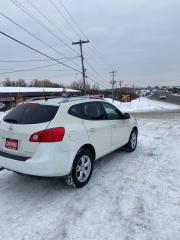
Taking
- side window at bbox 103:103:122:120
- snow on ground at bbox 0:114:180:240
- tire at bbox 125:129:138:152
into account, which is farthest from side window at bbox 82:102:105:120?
tire at bbox 125:129:138:152

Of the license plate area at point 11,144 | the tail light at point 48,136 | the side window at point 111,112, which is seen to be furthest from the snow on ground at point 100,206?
the side window at point 111,112

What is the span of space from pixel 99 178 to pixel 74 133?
1330 millimetres

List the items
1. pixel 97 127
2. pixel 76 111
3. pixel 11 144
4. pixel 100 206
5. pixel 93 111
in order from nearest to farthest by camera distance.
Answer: pixel 100 206, pixel 11 144, pixel 76 111, pixel 97 127, pixel 93 111

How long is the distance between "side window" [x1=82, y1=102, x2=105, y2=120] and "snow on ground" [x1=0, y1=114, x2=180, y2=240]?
125 centimetres

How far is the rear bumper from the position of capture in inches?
151

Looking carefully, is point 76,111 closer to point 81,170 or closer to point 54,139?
point 54,139

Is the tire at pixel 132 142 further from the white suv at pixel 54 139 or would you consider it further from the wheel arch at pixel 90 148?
the wheel arch at pixel 90 148

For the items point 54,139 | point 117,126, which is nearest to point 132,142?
point 117,126

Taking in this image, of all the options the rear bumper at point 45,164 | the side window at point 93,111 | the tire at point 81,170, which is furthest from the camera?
the side window at point 93,111

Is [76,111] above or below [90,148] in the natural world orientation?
above

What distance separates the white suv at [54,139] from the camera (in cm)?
390

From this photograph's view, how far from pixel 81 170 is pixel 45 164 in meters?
0.92

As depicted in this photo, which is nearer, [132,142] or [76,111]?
[76,111]

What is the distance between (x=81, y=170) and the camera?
4.53 m
